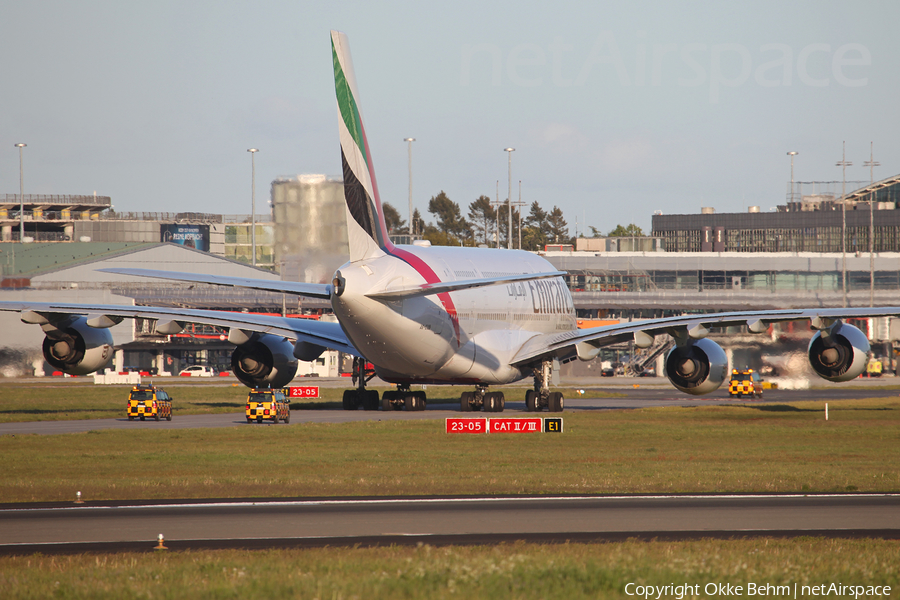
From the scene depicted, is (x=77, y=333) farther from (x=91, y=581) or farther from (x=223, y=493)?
(x=91, y=581)

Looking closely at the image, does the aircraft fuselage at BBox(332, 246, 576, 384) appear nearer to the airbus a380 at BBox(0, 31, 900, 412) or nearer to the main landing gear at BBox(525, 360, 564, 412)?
the airbus a380 at BBox(0, 31, 900, 412)

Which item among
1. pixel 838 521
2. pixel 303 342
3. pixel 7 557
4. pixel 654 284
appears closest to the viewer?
pixel 7 557

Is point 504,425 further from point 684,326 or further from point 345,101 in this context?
point 345,101

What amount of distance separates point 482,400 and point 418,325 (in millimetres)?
8473

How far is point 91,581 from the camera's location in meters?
12.1

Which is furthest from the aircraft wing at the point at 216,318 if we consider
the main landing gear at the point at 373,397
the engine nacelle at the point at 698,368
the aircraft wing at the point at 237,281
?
the engine nacelle at the point at 698,368

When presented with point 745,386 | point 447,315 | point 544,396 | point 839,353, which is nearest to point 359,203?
point 447,315

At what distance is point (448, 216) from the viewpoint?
19675 cm

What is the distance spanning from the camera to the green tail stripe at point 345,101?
32.8 metres

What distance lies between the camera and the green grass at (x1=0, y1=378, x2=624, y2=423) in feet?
152

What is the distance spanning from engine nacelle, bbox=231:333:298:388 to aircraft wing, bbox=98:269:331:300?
494cm

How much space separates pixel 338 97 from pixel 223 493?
A: 49.1 feet

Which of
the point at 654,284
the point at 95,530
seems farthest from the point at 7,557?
the point at 654,284

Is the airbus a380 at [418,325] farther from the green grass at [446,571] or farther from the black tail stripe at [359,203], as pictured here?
the green grass at [446,571]
